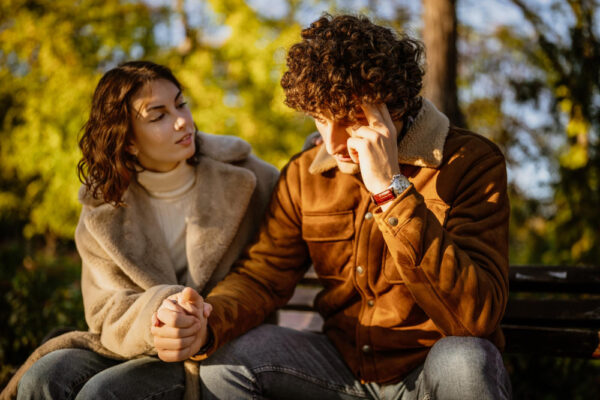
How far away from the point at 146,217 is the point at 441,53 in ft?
9.58

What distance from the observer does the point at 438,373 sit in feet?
5.77

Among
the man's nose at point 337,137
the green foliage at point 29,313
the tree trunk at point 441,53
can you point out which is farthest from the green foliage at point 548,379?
the green foliage at point 29,313

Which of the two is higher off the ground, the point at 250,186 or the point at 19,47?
the point at 19,47

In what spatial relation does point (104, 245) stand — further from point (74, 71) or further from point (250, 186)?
point (74, 71)

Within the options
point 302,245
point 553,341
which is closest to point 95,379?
point 302,245

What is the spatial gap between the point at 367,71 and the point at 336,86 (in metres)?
0.14

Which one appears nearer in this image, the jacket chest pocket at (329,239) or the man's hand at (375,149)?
the man's hand at (375,149)

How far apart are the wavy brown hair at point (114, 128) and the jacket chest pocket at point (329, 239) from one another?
2.85ft

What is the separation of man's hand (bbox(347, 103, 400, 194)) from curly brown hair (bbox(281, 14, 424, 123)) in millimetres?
70

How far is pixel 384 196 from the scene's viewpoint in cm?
190

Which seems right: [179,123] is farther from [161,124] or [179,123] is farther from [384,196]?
[384,196]

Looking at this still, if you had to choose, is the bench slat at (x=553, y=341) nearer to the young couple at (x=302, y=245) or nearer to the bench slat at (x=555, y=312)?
the bench slat at (x=555, y=312)

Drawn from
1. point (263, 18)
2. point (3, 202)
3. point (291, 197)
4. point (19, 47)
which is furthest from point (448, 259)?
point (3, 202)

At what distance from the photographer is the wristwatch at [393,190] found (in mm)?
1896
